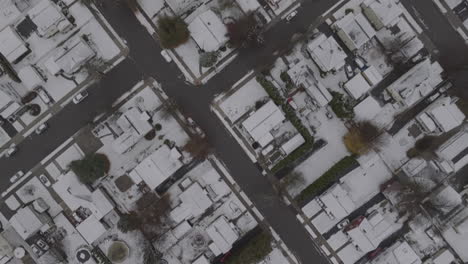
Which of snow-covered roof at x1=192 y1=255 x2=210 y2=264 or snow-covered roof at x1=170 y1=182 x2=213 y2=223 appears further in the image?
snow-covered roof at x1=192 y1=255 x2=210 y2=264

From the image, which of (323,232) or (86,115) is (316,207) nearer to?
(323,232)

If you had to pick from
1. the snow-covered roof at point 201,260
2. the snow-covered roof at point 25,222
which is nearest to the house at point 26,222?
the snow-covered roof at point 25,222

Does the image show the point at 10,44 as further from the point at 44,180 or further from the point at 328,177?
the point at 328,177

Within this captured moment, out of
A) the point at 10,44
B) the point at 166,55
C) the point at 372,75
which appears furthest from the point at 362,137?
the point at 10,44

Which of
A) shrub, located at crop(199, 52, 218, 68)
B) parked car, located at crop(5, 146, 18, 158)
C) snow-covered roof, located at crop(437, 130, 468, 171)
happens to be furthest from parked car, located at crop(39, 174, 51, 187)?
snow-covered roof, located at crop(437, 130, 468, 171)

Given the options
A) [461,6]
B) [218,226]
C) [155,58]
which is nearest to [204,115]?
[155,58]

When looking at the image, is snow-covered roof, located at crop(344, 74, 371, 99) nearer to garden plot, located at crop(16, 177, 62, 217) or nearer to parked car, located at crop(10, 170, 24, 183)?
garden plot, located at crop(16, 177, 62, 217)
